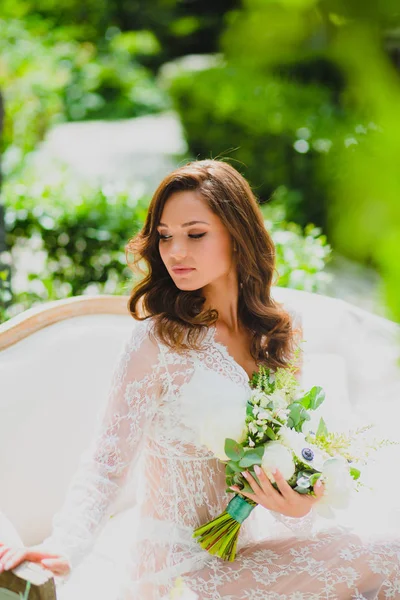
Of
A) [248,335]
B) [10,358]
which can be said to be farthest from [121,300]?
[248,335]

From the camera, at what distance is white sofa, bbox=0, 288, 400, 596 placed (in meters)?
2.38

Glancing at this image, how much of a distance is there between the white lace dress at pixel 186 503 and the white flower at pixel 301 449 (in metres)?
0.18

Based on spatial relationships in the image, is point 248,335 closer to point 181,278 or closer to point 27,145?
point 181,278

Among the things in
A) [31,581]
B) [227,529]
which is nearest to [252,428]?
[227,529]

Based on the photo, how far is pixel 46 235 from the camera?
4.52 meters

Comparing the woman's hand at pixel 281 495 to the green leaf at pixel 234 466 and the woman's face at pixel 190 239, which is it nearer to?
the green leaf at pixel 234 466

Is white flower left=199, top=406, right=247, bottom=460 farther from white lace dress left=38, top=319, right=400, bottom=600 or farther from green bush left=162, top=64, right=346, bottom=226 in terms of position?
Answer: green bush left=162, top=64, right=346, bottom=226

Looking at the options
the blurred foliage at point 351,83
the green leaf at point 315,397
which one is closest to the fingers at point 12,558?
the green leaf at point 315,397

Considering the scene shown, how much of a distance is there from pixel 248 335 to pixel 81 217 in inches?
97.4

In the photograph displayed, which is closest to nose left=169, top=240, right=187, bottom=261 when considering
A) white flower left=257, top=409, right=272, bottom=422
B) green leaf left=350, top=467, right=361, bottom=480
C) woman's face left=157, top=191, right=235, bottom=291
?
woman's face left=157, top=191, right=235, bottom=291

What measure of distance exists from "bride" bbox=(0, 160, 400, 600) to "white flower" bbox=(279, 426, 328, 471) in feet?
0.29

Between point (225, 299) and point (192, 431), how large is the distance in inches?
17.8

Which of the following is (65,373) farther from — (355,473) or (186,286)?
(355,473)

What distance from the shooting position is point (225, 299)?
7.45 ft
